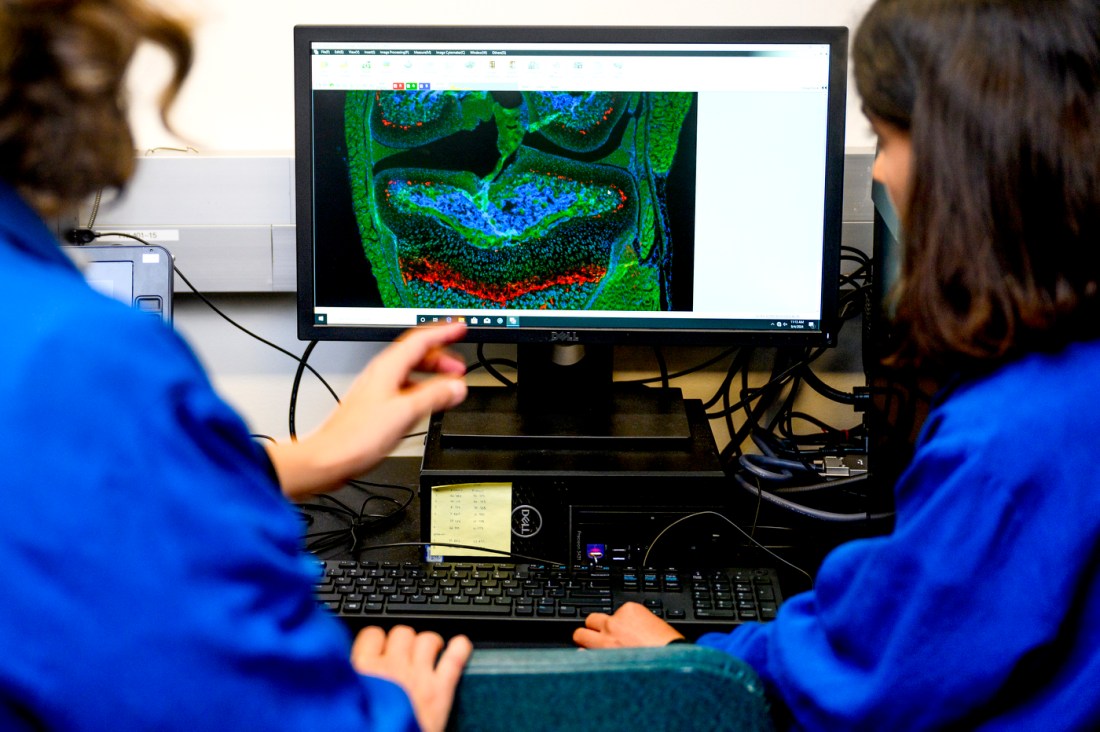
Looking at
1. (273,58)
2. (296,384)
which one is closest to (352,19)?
(273,58)

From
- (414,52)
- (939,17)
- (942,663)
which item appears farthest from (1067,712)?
(414,52)

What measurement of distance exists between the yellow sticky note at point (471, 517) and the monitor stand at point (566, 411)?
0.08 m

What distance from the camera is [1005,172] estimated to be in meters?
0.71

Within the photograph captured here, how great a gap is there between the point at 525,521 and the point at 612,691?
52 cm

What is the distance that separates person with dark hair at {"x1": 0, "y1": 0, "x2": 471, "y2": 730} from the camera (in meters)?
0.48

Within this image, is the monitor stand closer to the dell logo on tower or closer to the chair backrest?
the dell logo on tower

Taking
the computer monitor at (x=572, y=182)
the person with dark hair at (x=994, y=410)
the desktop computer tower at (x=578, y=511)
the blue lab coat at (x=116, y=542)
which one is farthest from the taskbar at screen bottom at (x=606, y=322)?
the blue lab coat at (x=116, y=542)

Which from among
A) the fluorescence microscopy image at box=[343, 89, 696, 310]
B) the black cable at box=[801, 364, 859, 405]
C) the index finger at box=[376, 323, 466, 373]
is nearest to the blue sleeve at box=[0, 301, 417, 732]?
the index finger at box=[376, 323, 466, 373]

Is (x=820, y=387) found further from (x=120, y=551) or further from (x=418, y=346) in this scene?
(x=120, y=551)

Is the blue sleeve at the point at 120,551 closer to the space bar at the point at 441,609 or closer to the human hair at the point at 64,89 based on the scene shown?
the human hair at the point at 64,89

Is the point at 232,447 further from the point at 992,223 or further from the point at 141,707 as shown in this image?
the point at 992,223

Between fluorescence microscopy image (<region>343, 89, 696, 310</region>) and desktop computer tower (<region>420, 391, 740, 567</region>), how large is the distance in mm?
208

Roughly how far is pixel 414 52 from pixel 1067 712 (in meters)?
0.90

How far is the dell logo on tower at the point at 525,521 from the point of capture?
1.16 metres
